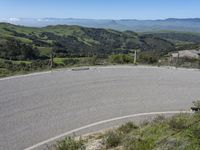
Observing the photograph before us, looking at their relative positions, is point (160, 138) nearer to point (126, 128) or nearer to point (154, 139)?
point (154, 139)

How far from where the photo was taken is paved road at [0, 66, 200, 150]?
9562 mm

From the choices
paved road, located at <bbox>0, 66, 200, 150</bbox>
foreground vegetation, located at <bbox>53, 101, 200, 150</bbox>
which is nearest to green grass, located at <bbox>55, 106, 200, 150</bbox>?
foreground vegetation, located at <bbox>53, 101, 200, 150</bbox>

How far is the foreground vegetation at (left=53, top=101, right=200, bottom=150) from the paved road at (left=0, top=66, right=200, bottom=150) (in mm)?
1528

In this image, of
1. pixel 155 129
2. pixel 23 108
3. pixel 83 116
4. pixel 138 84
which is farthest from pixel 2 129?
pixel 138 84

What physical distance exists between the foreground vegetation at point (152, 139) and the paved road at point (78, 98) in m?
1.53

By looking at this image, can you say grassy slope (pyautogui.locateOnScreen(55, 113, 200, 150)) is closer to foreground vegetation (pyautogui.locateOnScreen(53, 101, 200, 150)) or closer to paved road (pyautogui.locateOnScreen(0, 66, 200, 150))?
foreground vegetation (pyautogui.locateOnScreen(53, 101, 200, 150))

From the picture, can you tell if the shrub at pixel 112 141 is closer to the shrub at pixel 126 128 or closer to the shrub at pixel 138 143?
the shrub at pixel 138 143

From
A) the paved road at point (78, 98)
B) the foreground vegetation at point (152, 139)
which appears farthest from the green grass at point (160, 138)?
the paved road at point (78, 98)

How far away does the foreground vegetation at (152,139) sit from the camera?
19.2 ft

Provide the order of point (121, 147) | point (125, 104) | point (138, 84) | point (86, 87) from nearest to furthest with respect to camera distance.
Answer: point (121, 147) → point (125, 104) → point (86, 87) → point (138, 84)

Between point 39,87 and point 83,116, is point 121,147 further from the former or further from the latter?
point 39,87

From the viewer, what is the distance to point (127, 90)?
13094 mm

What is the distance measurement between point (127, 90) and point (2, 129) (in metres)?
5.33

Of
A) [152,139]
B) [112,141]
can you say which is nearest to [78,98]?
[112,141]
